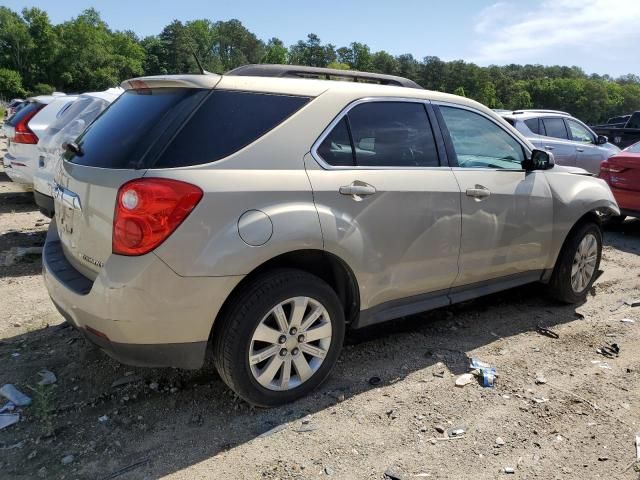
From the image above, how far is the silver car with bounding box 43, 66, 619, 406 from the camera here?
265 cm

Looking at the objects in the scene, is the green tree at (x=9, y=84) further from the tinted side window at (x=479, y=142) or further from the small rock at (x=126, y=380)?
the tinted side window at (x=479, y=142)

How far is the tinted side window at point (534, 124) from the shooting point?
32.7ft

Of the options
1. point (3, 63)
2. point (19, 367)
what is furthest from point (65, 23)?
point (19, 367)

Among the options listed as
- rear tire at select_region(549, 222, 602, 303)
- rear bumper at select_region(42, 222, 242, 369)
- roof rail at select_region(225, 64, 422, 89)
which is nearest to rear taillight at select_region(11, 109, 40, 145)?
roof rail at select_region(225, 64, 422, 89)

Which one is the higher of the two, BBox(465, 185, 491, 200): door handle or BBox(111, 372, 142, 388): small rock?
BBox(465, 185, 491, 200): door handle

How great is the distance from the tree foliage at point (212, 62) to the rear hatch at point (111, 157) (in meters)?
76.9

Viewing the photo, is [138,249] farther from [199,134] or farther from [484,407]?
[484,407]

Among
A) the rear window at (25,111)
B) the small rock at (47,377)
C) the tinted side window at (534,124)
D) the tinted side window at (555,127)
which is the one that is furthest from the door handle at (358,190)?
the tinted side window at (555,127)

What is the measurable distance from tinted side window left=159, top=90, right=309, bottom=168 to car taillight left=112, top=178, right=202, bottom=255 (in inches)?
5.7

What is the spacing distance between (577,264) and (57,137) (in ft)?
19.5

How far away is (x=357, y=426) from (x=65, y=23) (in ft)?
422

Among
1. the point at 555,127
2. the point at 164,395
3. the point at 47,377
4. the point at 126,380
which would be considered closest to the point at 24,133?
the point at 47,377

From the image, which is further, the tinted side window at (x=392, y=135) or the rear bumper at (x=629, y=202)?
the rear bumper at (x=629, y=202)

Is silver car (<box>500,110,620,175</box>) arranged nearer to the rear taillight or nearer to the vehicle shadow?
the vehicle shadow
